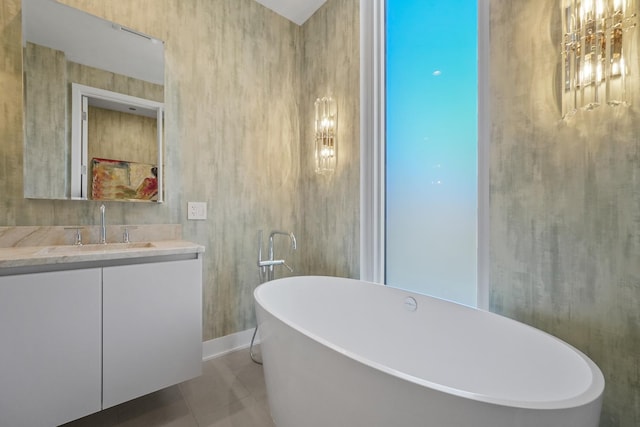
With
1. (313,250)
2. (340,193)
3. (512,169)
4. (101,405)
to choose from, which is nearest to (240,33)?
(340,193)

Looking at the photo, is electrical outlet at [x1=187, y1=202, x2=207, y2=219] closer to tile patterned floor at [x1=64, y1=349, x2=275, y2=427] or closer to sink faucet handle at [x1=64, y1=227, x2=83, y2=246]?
sink faucet handle at [x1=64, y1=227, x2=83, y2=246]

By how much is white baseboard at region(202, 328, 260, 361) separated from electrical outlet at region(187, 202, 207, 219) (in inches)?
36.6

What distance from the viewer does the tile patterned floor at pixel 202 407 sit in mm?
1372

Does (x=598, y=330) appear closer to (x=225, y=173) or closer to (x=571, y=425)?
(x=571, y=425)

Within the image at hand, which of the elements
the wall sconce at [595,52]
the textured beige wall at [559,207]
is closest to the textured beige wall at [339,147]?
the textured beige wall at [559,207]

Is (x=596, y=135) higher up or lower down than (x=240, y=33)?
lower down

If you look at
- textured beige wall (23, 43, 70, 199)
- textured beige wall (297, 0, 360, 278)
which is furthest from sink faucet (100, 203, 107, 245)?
textured beige wall (297, 0, 360, 278)

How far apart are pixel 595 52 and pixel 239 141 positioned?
6.61ft

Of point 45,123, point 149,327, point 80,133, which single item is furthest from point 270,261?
point 45,123

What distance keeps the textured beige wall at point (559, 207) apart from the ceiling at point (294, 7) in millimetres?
1519

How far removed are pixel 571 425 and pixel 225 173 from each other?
6.94ft

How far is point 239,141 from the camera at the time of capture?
7.04 feet

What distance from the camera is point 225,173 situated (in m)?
2.08

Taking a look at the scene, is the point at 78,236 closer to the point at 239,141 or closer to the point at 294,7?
the point at 239,141
